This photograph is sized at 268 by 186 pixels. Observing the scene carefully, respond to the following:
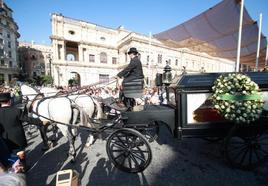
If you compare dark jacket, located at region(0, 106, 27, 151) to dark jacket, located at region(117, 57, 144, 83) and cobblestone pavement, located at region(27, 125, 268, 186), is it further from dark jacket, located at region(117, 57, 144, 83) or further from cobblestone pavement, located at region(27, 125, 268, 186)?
dark jacket, located at region(117, 57, 144, 83)

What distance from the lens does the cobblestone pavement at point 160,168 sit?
2547 mm

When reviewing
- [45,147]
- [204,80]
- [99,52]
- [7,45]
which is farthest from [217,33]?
[7,45]

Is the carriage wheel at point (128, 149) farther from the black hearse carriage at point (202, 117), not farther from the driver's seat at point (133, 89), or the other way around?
the driver's seat at point (133, 89)

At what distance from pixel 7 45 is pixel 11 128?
166 feet

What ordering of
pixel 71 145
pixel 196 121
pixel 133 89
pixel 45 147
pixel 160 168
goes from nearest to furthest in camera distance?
1. pixel 196 121
2. pixel 160 168
3. pixel 133 89
4. pixel 71 145
5. pixel 45 147

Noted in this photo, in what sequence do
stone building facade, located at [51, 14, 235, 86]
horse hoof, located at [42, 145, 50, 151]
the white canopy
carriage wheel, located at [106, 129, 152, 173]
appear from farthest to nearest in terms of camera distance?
stone building facade, located at [51, 14, 235, 86], the white canopy, horse hoof, located at [42, 145, 50, 151], carriage wheel, located at [106, 129, 152, 173]

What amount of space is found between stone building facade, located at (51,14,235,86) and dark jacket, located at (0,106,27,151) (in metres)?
22.8

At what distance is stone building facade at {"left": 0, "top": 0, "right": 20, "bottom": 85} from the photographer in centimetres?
3745

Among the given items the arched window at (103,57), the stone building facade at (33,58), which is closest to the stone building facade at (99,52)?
the arched window at (103,57)

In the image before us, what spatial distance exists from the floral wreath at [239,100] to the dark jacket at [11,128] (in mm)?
3341

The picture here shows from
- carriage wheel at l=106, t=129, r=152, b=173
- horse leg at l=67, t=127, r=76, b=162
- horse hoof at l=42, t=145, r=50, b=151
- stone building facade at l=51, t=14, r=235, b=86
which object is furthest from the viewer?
stone building facade at l=51, t=14, r=235, b=86

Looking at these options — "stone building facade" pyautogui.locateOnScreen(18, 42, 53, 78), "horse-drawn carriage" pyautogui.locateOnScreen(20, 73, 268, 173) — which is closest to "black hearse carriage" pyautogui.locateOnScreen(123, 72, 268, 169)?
"horse-drawn carriage" pyautogui.locateOnScreen(20, 73, 268, 173)

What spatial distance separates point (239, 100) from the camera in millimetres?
2369

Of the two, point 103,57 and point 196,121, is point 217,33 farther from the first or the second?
point 103,57
